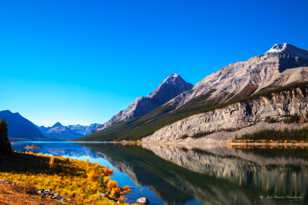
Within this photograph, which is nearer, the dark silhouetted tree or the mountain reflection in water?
the mountain reflection in water

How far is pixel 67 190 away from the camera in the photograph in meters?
35.7

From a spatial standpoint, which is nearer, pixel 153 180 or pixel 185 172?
pixel 153 180

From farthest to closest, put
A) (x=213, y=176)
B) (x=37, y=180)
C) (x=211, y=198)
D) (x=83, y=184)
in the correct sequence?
(x=213, y=176), (x=211, y=198), (x=83, y=184), (x=37, y=180)

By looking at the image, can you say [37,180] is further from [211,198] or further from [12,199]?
[211,198]

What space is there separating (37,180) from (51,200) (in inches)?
486

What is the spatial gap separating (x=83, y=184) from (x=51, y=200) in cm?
1437

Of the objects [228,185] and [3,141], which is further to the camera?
[3,141]

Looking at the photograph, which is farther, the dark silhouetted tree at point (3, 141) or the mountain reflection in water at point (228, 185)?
the dark silhouetted tree at point (3, 141)

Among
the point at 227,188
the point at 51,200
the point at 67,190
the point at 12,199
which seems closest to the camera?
the point at 12,199

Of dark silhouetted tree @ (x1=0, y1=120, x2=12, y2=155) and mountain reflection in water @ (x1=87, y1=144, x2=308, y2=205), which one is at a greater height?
dark silhouetted tree @ (x1=0, y1=120, x2=12, y2=155)

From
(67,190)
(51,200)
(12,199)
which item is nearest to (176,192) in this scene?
(67,190)

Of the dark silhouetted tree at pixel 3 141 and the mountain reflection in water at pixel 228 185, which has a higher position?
the dark silhouetted tree at pixel 3 141

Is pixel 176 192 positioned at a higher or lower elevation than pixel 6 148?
lower

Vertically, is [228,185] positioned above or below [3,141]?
below
